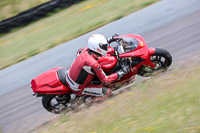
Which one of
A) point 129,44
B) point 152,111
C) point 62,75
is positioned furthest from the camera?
point 62,75

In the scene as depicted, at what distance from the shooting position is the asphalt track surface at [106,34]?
21.7 ft

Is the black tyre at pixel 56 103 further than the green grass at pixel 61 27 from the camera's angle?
No

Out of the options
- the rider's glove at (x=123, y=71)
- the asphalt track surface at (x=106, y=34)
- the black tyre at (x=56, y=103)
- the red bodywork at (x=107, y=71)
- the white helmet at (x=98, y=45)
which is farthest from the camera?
the asphalt track surface at (x=106, y=34)

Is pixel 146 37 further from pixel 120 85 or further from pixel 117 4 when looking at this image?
pixel 117 4

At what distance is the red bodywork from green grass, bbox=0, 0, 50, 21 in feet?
44.2

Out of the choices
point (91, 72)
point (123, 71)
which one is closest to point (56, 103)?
point (91, 72)

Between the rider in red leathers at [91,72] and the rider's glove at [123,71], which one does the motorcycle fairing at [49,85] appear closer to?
the rider in red leathers at [91,72]

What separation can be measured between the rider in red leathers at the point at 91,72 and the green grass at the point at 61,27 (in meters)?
5.34

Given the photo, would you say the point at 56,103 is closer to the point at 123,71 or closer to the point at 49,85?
the point at 49,85

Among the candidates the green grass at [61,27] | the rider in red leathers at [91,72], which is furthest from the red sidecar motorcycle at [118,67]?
the green grass at [61,27]

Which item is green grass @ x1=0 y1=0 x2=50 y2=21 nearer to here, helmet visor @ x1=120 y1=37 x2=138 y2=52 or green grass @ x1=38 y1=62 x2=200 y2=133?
helmet visor @ x1=120 y1=37 x2=138 y2=52

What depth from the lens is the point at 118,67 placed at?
552cm

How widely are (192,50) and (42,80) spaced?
3.93 metres

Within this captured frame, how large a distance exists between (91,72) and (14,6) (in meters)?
15.0
